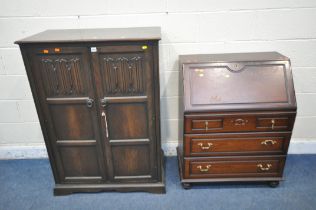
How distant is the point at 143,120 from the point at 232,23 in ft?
3.72

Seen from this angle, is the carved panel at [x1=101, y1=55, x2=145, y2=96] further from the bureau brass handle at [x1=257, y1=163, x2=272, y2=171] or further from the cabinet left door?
the bureau brass handle at [x1=257, y1=163, x2=272, y2=171]

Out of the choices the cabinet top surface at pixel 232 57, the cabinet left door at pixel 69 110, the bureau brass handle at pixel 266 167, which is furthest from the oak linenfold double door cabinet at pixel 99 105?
→ the bureau brass handle at pixel 266 167

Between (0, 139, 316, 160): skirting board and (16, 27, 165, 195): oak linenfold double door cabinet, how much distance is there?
0.53 meters

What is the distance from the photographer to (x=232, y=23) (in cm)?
209

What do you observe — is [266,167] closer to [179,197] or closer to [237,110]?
[237,110]

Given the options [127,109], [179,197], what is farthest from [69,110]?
[179,197]

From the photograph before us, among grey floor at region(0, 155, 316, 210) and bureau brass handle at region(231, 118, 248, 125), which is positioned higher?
bureau brass handle at region(231, 118, 248, 125)

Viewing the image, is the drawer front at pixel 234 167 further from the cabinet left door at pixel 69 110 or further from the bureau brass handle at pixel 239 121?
the cabinet left door at pixel 69 110

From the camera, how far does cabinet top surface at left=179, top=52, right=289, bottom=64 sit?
6.31 ft

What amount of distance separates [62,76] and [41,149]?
1251 mm

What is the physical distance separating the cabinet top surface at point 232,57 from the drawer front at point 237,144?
59cm

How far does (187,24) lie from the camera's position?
6.89 ft

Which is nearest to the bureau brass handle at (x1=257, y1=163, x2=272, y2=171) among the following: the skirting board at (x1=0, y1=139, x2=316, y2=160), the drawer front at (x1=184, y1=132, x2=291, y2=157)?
the drawer front at (x1=184, y1=132, x2=291, y2=157)

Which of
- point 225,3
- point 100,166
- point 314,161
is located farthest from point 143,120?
point 314,161
